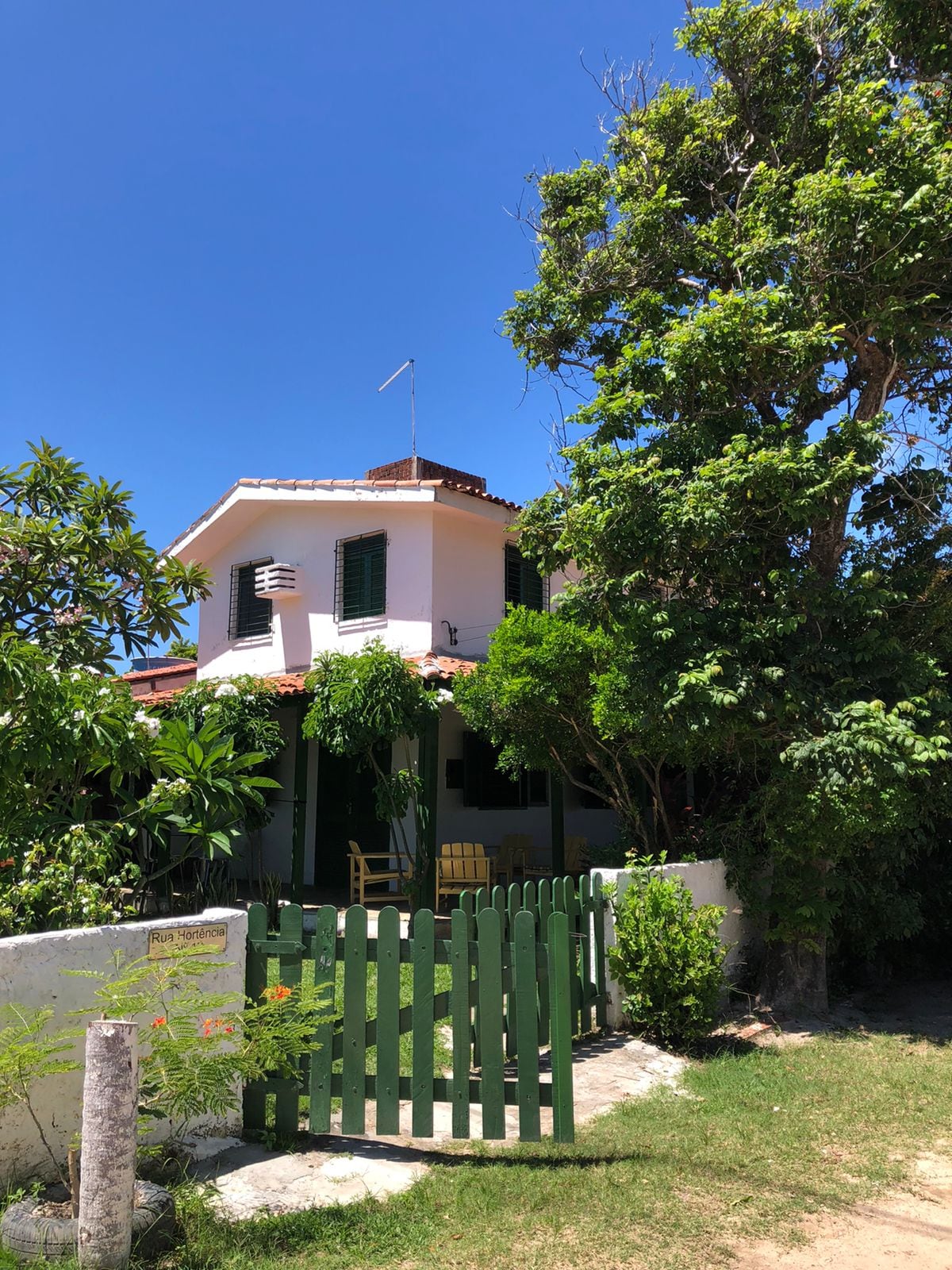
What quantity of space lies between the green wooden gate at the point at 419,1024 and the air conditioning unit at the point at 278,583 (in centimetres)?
1047

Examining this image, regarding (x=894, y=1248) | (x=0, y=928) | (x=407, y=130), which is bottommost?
(x=894, y=1248)

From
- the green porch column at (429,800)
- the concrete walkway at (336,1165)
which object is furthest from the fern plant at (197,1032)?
the green porch column at (429,800)

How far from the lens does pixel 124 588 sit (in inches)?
273

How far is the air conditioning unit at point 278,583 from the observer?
48.0ft

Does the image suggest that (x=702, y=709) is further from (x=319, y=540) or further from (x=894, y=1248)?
(x=319, y=540)

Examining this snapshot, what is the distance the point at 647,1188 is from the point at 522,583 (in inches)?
444

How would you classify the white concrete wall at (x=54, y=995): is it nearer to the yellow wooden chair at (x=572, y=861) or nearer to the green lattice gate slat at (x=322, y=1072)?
the green lattice gate slat at (x=322, y=1072)

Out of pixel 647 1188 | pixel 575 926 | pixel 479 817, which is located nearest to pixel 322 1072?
pixel 647 1188

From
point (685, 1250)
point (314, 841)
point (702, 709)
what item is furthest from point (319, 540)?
point (685, 1250)

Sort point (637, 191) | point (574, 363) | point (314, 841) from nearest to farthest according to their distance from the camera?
point (637, 191) → point (574, 363) → point (314, 841)

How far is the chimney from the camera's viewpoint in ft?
51.7

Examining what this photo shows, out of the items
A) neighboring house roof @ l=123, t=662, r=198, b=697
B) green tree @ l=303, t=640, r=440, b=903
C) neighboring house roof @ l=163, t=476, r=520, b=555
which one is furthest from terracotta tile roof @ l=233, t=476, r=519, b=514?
neighboring house roof @ l=123, t=662, r=198, b=697

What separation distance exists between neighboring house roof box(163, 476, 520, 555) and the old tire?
10.0 meters

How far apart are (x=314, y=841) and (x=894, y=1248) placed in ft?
38.7
